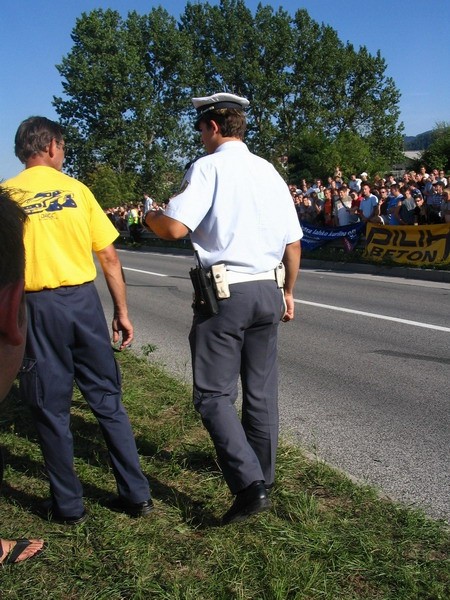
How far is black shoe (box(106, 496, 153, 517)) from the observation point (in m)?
3.25

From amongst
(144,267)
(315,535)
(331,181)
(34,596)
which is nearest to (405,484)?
(315,535)

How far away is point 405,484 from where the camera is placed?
375cm

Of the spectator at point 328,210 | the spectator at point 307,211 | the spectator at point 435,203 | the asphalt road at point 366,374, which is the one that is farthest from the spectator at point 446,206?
the spectator at point 307,211

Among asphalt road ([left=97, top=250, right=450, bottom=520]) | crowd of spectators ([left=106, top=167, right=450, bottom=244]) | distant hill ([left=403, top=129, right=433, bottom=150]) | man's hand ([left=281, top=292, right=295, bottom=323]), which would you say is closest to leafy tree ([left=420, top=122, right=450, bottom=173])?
distant hill ([left=403, top=129, right=433, bottom=150])

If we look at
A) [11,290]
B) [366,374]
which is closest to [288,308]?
[11,290]

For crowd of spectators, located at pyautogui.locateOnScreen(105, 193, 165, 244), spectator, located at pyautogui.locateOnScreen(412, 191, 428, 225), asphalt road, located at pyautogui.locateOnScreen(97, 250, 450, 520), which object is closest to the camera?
asphalt road, located at pyautogui.locateOnScreen(97, 250, 450, 520)

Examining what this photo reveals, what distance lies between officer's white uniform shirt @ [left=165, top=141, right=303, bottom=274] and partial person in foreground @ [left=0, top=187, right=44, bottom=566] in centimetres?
154

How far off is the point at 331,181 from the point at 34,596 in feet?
62.4

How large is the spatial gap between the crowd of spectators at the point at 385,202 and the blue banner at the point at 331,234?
10.9 inches

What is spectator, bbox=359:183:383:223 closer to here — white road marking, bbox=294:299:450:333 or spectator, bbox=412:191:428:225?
spectator, bbox=412:191:428:225

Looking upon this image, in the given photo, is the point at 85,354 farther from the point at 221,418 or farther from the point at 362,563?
the point at 362,563

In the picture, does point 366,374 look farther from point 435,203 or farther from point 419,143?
point 419,143

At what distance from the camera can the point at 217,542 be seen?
9.59 ft

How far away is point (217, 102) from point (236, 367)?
4.00 ft
